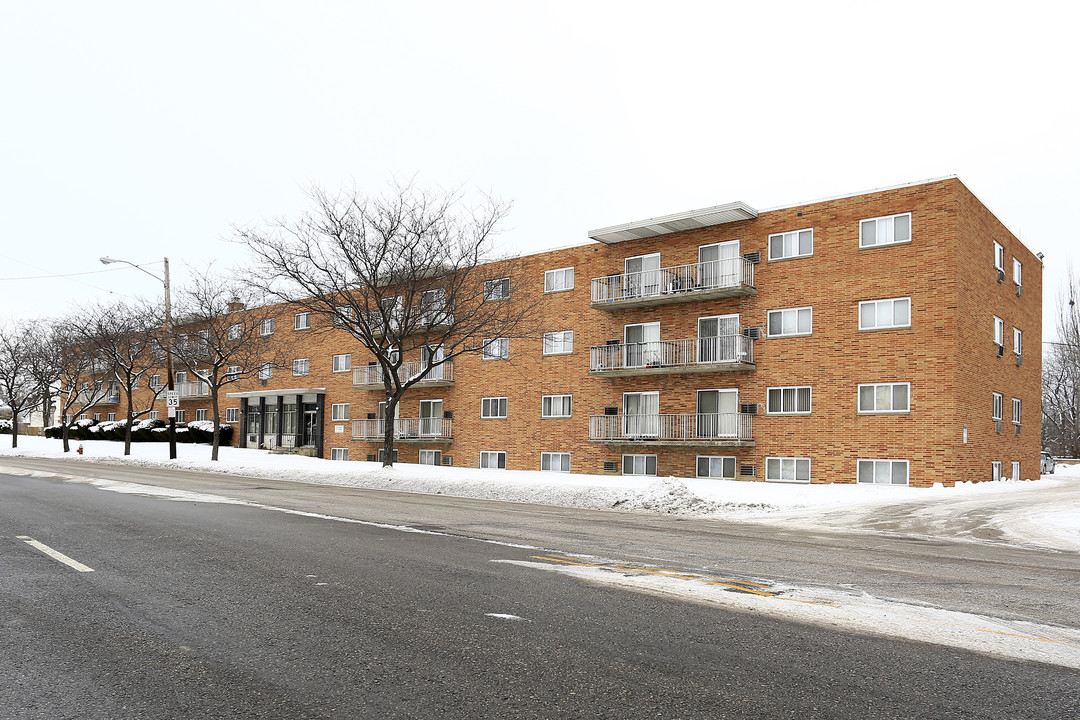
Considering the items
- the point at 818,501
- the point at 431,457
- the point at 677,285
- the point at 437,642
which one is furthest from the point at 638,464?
the point at 437,642

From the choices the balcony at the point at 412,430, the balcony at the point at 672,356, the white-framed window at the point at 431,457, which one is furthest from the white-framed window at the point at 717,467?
the white-framed window at the point at 431,457

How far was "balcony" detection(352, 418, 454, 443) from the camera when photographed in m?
39.3

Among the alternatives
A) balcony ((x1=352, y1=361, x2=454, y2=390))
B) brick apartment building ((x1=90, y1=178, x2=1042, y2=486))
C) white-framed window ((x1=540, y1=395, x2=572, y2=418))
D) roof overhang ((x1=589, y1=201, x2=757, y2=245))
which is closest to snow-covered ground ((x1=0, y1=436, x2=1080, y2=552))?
brick apartment building ((x1=90, y1=178, x2=1042, y2=486))

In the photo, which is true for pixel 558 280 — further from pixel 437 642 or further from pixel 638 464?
pixel 437 642

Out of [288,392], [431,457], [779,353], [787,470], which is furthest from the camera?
[288,392]

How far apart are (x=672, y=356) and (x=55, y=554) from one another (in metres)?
24.8

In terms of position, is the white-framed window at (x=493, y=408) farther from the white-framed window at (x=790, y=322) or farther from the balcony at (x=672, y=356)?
the white-framed window at (x=790, y=322)

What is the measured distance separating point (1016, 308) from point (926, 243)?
810cm

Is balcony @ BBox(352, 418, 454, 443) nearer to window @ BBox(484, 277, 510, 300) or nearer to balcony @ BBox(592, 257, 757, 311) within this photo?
window @ BBox(484, 277, 510, 300)

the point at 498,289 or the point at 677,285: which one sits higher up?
the point at 498,289

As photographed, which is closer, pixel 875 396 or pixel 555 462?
pixel 875 396

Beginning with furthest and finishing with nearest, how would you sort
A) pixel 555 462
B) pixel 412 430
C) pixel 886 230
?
1. pixel 412 430
2. pixel 555 462
3. pixel 886 230

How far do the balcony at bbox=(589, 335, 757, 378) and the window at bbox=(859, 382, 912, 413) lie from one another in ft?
12.7

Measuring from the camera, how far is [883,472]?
2628 cm
